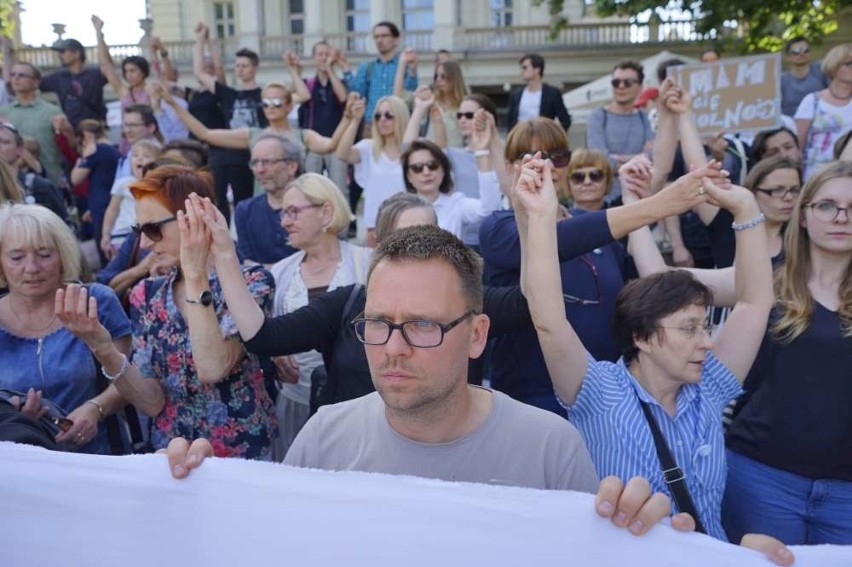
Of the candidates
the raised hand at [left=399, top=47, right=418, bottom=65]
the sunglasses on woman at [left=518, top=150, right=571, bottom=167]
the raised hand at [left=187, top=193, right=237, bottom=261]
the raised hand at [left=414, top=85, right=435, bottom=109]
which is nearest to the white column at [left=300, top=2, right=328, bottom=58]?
the raised hand at [left=399, top=47, right=418, bottom=65]

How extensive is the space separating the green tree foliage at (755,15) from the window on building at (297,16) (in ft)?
62.5

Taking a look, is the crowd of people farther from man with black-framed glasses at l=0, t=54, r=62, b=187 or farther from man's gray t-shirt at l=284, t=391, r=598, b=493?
man with black-framed glasses at l=0, t=54, r=62, b=187

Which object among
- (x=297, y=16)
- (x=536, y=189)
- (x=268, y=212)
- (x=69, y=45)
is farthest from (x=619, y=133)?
(x=297, y=16)

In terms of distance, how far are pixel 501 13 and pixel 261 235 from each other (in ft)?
95.9

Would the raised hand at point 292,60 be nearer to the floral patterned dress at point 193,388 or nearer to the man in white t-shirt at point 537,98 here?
the man in white t-shirt at point 537,98

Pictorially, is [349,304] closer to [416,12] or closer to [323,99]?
[323,99]

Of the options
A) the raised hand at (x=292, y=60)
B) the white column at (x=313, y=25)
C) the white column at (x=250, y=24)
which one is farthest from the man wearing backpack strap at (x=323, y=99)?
the white column at (x=250, y=24)

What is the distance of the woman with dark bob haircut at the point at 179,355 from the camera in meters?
2.91

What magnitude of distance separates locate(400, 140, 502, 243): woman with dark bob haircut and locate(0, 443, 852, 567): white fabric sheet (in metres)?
3.05

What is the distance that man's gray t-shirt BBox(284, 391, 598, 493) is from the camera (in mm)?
1923

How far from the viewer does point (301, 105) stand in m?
8.62

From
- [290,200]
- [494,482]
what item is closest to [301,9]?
[290,200]

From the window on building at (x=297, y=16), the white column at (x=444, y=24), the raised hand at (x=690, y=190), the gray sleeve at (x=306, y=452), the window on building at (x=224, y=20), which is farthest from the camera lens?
the window on building at (x=224, y=20)

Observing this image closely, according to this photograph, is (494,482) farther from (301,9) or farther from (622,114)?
(301,9)
